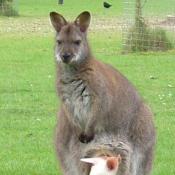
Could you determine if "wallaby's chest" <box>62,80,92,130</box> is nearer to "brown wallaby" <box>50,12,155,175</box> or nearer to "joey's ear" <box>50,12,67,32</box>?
"brown wallaby" <box>50,12,155,175</box>

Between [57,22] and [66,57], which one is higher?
[57,22]

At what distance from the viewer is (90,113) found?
17.9ft

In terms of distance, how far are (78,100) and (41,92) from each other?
5861 mm

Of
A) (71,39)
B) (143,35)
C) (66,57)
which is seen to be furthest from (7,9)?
(66,57)

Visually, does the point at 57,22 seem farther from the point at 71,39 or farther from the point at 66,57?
the point at 66,57

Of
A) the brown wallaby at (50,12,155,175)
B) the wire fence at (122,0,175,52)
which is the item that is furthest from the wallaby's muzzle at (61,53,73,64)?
the wire fence at (122,0,175,52)

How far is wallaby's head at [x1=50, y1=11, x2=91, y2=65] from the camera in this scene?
17.6 feet

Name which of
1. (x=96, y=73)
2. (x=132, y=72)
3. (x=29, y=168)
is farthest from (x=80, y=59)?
(x=132, y=72)

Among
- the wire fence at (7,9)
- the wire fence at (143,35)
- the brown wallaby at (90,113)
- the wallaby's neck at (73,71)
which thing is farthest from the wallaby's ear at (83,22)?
the wire fence at (7,9)

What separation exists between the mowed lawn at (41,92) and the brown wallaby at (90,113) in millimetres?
1079

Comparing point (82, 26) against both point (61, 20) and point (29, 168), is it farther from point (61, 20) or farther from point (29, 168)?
point (29, 168)

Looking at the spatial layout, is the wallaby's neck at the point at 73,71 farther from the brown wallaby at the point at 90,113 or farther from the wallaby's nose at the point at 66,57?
the wallaby's nose at the point at 66,57

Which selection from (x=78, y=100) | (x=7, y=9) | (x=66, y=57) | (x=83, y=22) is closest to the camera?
(x=66, y=57)

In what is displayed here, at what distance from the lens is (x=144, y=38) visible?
17.3 m
